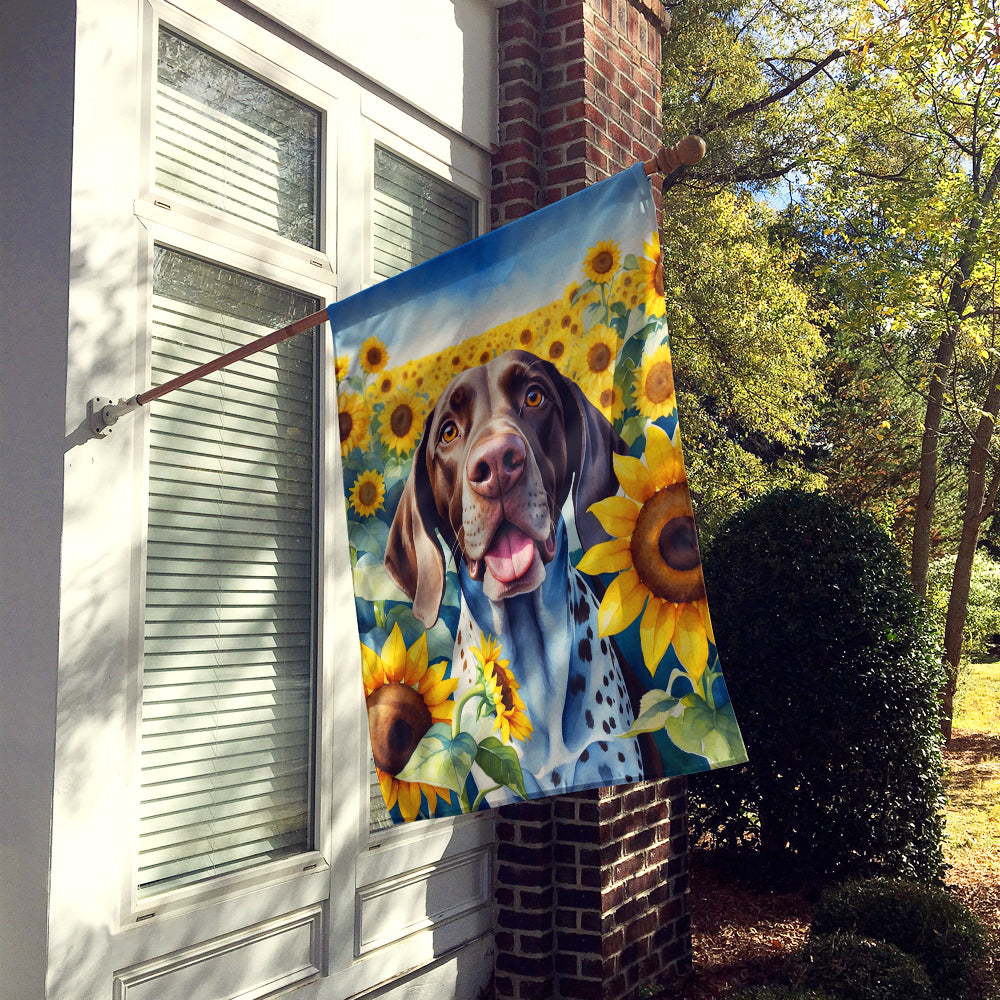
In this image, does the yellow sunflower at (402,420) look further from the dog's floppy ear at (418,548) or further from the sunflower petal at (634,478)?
the sunflower petal at (634,478)

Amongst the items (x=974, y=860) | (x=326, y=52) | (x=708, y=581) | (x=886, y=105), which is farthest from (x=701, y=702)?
(x=886, y=105)

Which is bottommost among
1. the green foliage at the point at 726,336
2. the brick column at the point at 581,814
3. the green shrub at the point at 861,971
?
the green shrub at the point at 861,971

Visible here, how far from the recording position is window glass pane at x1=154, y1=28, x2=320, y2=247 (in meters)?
3.13

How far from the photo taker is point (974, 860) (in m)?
6.96

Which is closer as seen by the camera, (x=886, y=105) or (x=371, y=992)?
(x=371, y=992)

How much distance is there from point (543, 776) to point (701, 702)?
0.42 metres

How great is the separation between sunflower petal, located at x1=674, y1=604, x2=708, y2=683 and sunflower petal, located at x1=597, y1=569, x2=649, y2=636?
99 millimetres

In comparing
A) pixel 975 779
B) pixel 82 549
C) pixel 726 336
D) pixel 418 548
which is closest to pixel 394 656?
pixel 418 548

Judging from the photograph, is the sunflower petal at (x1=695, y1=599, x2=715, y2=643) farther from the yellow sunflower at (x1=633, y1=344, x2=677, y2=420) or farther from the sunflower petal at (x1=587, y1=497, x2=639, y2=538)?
the yellow sunflower at (x1=633, y1=344, x2=677, y2=420)

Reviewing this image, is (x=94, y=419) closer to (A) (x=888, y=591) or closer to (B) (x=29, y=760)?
(B) (x=29, y=760)

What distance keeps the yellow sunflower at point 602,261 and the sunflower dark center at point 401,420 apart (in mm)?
579

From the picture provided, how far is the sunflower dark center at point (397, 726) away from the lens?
243cm

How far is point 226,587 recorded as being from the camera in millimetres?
3213

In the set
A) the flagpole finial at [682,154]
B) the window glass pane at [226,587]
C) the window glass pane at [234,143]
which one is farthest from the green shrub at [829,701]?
the flagpole finial at [682,154]
